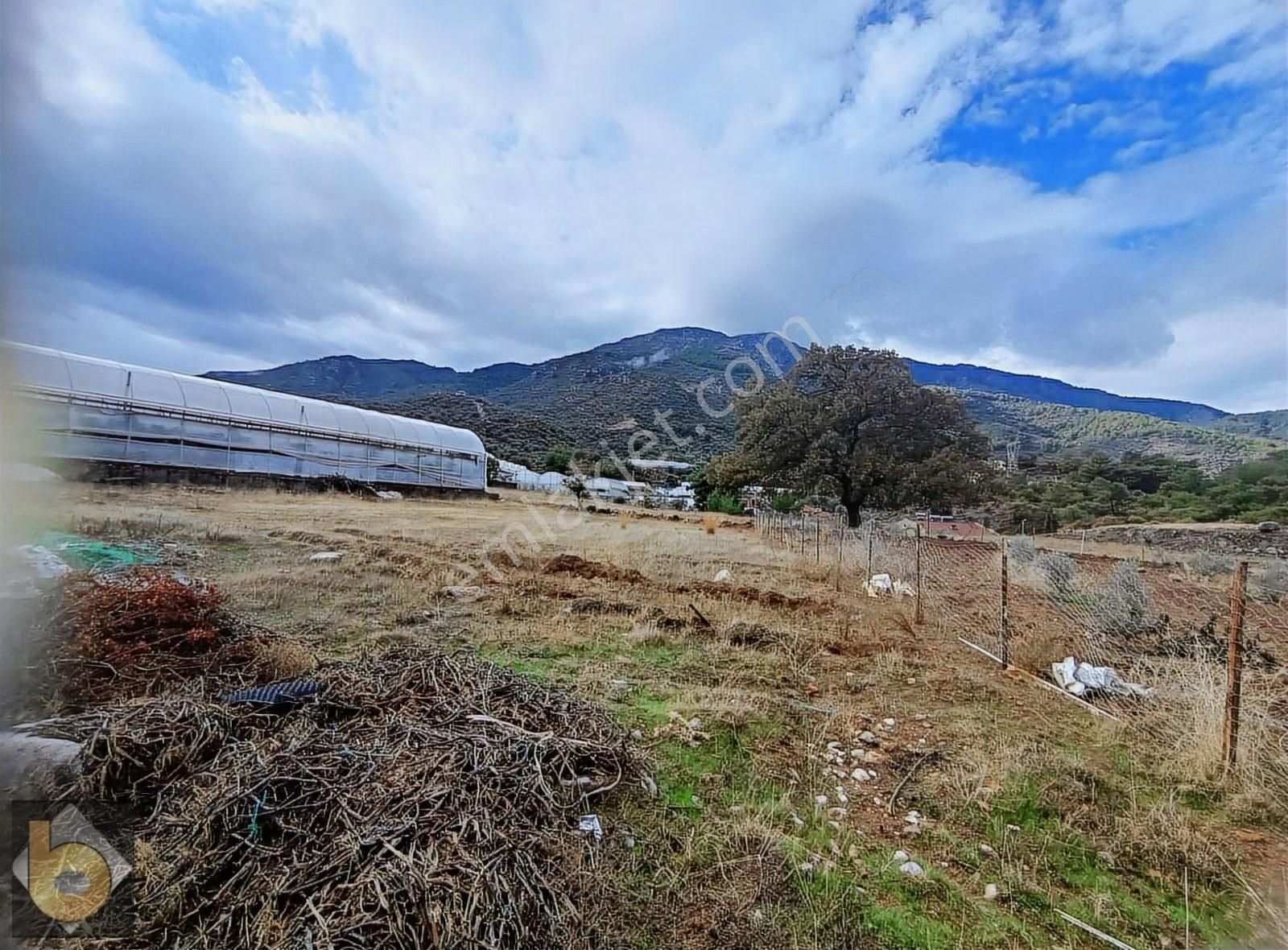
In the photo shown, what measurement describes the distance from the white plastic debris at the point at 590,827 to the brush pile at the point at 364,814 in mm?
36

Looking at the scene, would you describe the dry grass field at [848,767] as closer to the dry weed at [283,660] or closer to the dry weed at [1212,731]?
the dry weed at [1212,731]

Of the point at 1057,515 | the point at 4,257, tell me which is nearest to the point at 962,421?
the point at 1057,515

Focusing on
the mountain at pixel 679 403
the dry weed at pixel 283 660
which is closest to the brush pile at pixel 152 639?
the dry weed at pixel 283 660

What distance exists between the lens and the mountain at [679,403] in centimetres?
1784

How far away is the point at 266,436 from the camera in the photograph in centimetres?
1661

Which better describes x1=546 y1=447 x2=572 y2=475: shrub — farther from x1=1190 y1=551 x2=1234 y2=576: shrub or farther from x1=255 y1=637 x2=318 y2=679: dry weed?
x1=255 y1=637 x2=318 y2=679: dry weed

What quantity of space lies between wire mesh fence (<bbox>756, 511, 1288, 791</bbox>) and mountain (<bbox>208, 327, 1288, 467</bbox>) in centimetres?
649

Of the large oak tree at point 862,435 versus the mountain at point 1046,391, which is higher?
the mountain at point 1046,391

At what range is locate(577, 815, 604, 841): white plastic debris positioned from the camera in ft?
8.04

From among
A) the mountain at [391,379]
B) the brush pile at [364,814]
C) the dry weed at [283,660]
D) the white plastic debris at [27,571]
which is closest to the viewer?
the white plastic debris at [27,571]

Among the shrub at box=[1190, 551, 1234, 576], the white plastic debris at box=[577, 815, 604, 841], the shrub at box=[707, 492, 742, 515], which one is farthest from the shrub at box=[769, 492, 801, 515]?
the white plastic debris at box=[577, 815, 604, 841]

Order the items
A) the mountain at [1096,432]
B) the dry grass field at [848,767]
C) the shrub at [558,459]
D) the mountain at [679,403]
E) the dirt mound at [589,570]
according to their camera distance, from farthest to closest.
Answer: the shrub at [558,459]
the mountain at [1096,432]
the mountain at [679,403]
the dirt mound at [589,570]
the dry grass field at [848,767]

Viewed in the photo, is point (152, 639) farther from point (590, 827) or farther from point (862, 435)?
point (862, 435)

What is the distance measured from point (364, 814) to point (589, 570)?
20.0 ft
